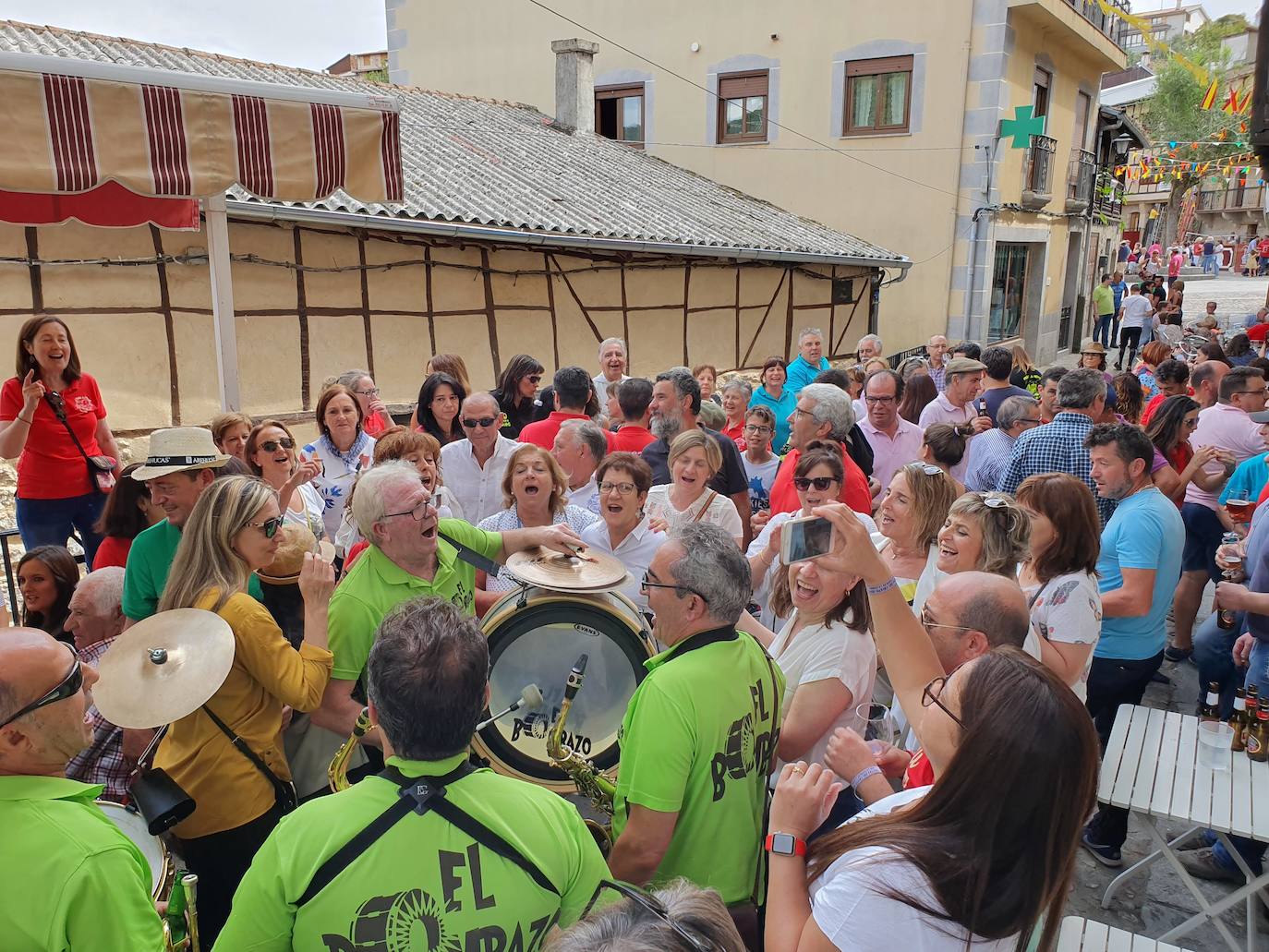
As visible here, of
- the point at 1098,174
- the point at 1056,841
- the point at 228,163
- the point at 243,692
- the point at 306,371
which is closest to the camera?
the point at 1056,841

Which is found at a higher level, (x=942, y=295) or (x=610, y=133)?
(x=610, y=133)

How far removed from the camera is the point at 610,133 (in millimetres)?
20031

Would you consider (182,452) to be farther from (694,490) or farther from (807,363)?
(807,363)

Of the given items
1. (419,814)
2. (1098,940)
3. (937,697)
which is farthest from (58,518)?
(1098,940)

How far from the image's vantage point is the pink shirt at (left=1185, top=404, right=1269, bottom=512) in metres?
5.89

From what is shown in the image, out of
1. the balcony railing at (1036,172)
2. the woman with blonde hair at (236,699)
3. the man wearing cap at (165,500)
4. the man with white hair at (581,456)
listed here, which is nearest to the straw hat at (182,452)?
the man wearing cap at (165,500)

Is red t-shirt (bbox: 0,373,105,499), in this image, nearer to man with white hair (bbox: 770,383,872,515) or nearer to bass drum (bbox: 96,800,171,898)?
bass drum (bbox: 96,800,171,898)

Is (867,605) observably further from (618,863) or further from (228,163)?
(228,163)

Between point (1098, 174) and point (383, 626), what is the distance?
88.2ft

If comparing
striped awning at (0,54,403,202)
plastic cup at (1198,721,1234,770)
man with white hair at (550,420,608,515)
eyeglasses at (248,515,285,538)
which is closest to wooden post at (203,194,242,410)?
striped awning at (0,54,403,202)

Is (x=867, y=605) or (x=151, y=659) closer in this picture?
(x=151, y=659)

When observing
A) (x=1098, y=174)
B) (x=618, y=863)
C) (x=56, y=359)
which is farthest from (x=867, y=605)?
(x=1098, y=174)

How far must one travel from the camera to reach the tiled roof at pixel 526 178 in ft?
32.7

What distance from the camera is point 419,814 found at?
166 cm
